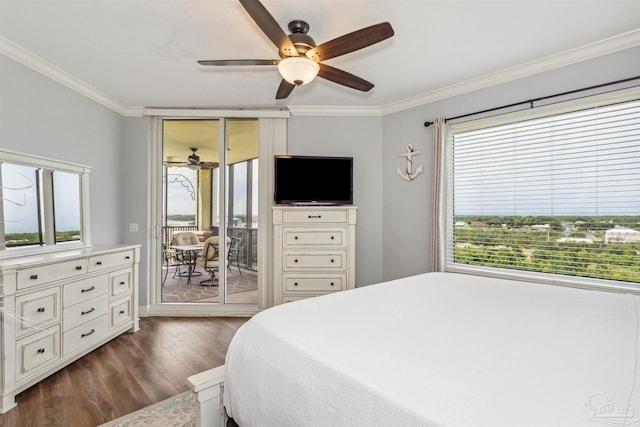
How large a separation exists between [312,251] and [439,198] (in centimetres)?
146

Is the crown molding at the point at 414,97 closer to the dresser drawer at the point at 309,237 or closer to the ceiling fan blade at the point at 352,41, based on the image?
the dresser drawer at the point at 309,237

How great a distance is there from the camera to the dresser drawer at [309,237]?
360 centimetres

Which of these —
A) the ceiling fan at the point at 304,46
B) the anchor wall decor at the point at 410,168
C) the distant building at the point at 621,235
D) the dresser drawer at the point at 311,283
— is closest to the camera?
the ceiling fan at the point at 304,46

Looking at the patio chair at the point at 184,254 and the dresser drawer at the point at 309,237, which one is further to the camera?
the patio chair at the point at 184,254

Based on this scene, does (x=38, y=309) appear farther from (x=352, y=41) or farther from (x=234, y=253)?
(x=352, y=41)

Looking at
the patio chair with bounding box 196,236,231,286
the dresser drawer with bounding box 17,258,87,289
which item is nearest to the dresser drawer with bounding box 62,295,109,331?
the dresser drawer with bounding box 17,258,87,289

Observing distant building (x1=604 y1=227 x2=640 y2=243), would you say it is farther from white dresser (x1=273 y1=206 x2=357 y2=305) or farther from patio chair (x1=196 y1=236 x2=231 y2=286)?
patio chair (x1=196 y1=236 x2=231 y2=286)

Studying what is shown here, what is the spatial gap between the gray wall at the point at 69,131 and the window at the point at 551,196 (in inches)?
151

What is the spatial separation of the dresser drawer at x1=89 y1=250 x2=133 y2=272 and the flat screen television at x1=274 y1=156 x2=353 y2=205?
1638mm

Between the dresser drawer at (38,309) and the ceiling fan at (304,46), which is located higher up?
the ceiling fan at (304,46)

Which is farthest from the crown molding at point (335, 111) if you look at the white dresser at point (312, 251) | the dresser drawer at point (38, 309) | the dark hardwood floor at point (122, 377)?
the dresser drawer at point (38, 309)

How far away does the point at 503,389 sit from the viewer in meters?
0.90

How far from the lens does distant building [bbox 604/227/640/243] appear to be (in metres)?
2.46

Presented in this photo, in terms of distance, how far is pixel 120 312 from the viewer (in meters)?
3.26
